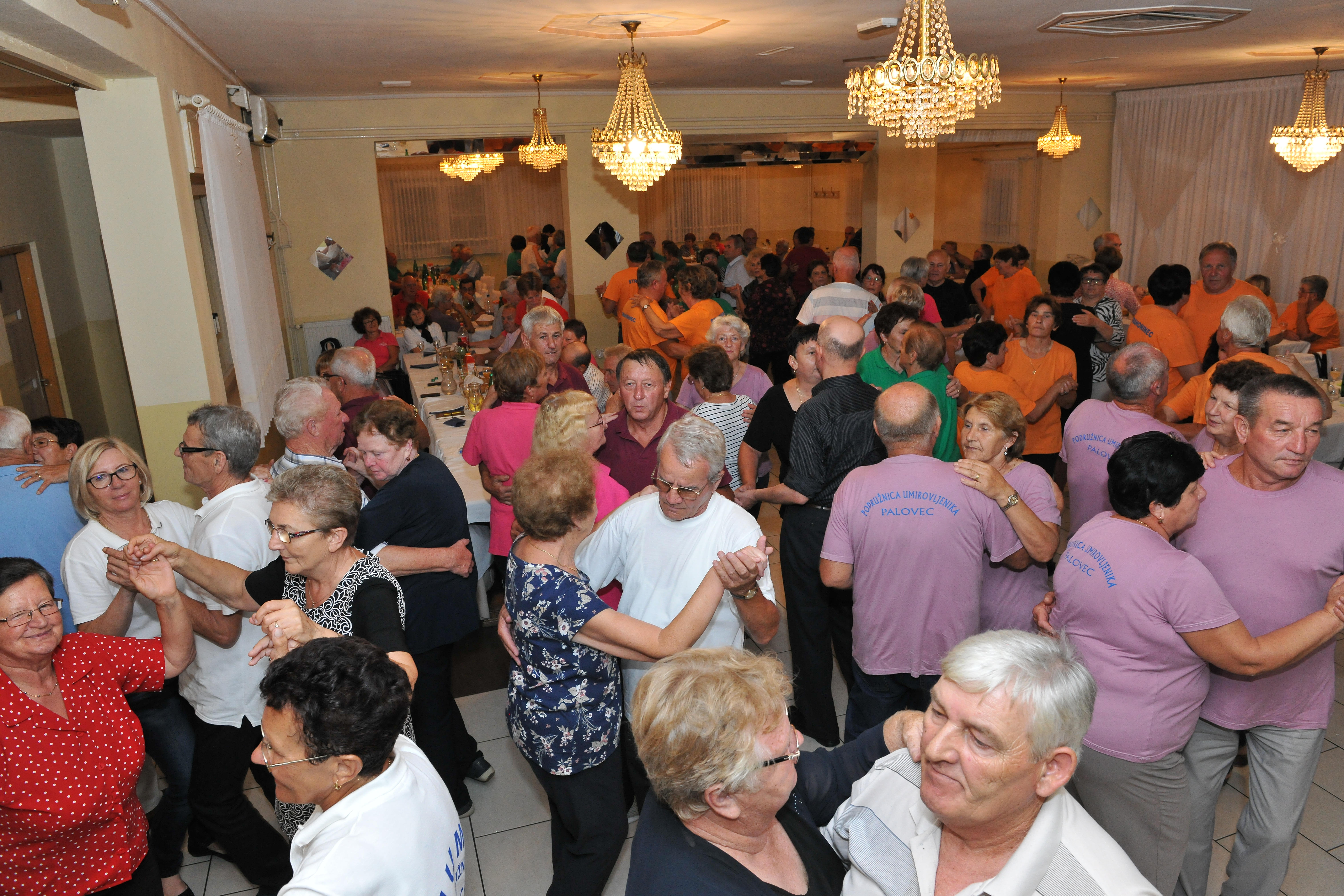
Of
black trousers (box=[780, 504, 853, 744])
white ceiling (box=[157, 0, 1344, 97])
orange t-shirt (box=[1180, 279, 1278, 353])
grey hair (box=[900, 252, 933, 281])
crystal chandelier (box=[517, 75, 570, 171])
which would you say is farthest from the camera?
crystal chandelier (box=[517, 75, 570, 171])

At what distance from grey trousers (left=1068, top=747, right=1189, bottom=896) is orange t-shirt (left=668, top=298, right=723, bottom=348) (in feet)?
13.8

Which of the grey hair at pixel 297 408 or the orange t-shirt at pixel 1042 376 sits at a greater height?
the grey hair at pixel 297 408

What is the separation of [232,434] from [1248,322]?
421 centimetres

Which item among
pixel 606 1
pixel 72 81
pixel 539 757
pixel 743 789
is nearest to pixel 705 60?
pixel 606 1

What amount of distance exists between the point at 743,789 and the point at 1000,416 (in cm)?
195

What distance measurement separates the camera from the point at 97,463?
255 cm

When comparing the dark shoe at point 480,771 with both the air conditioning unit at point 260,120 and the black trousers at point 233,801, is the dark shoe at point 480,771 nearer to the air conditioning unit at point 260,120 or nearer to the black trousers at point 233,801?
the black trousers at point 233,801

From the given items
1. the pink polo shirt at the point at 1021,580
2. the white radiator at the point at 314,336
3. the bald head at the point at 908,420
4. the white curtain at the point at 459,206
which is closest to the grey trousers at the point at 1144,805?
the pink polo shirt at the point at 1021,580

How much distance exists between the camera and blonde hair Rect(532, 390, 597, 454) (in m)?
3.04

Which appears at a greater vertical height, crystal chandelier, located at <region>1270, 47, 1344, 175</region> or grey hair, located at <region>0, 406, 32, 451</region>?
crystal chandelier, located at <region>1270, 47, 1344, 175</region>

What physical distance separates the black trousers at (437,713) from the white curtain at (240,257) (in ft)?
6.93

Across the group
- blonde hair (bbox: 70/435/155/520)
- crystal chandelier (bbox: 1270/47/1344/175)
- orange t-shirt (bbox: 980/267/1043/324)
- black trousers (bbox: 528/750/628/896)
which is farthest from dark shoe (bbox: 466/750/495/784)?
crystal chandelier (bbox: 1270/47/1344/175)

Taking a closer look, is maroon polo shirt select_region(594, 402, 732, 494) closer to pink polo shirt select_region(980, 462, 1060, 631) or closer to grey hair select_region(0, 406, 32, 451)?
pink polo shirt select_region(980, 462, 1060, 631)

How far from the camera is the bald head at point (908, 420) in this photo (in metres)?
2.71
